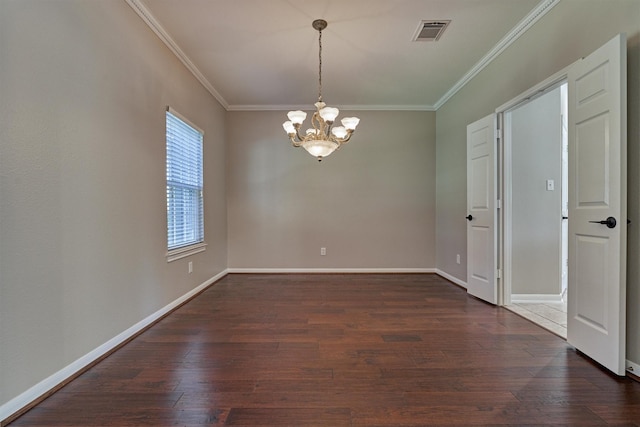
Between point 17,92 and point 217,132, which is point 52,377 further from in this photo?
point 217,132

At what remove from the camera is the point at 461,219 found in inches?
154

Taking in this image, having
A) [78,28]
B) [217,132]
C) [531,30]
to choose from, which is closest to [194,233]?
[217,132]

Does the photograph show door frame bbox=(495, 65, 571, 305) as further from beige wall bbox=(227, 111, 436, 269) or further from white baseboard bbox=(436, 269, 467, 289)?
beige wall bbox=(227, 111, 436, 269)

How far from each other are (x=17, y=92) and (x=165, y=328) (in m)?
1.94

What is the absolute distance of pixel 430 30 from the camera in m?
2.68

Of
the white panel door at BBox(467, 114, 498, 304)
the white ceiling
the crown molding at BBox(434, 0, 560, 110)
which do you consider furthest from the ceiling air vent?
the white panel door at BBox(467, 114, 498, 304)

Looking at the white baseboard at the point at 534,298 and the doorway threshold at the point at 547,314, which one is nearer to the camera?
the doorway threshold at the point at 547,314

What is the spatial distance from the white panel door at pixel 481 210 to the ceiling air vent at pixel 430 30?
3.35ft

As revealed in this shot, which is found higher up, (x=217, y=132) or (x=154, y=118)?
(x=217, y=132)

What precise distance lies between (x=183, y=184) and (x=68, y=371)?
6.63 feet

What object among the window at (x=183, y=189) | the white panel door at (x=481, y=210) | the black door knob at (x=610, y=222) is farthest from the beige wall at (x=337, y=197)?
the black door knob at (x=610, y=222)

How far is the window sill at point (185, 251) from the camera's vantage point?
293cm

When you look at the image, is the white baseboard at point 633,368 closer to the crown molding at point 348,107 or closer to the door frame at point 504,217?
the door frame at point 504,217

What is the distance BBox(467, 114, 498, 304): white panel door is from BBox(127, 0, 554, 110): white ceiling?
33.7 inches
